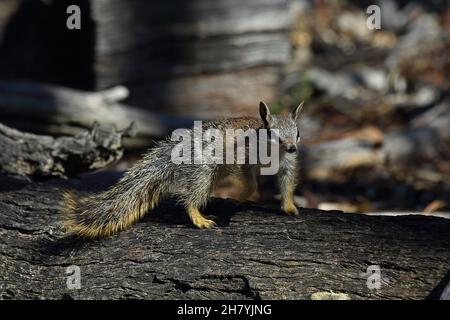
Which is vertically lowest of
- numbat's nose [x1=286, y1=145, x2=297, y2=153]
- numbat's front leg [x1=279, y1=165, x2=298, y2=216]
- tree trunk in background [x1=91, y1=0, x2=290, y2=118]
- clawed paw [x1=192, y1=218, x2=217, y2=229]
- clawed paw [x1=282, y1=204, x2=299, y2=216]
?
clawed paw [x1=192, y1=218, x2=217, y2=229]

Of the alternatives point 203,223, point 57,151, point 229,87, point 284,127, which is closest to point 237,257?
point 203,223

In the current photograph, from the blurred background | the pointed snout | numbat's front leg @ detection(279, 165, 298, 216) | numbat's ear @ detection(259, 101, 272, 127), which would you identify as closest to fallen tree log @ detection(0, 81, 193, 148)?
the blurred background

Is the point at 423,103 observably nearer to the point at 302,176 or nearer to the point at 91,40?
the point at 302,176

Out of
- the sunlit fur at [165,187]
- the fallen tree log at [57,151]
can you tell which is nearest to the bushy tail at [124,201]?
the sunlit fur at [165,187]

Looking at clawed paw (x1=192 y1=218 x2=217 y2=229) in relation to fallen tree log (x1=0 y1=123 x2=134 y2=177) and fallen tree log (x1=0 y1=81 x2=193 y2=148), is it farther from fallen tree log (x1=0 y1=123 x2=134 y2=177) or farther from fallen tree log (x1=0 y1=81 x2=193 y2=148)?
fallen tree log (x1=0 y1=81 x2=193 y2=148)

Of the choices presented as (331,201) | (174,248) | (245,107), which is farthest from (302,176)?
(174,248)

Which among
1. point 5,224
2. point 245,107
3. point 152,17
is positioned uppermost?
point 152,17
